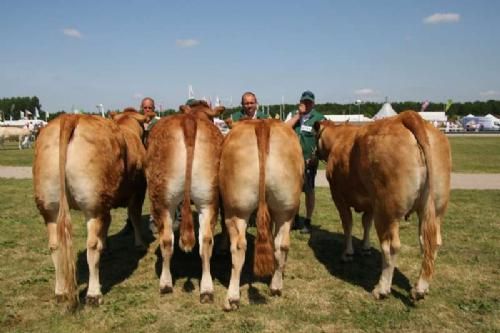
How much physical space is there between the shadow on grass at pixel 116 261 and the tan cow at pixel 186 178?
115 centimetres

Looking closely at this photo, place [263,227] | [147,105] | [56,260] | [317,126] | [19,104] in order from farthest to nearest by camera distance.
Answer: [19,104] → [147,105] → [317,126] → [56,260] → [263,227]

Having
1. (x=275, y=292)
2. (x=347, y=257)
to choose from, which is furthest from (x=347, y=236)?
(x=275, y=292)

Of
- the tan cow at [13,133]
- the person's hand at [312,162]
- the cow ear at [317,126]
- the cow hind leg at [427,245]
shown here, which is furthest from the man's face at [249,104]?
the tan cow at [13,133]

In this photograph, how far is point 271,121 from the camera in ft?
16.3

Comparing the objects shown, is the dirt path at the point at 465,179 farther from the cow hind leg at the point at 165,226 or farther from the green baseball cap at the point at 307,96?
the cow hind leg at the point at 165,226

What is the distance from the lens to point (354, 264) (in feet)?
20.9

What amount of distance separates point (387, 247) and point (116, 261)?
4015 mm

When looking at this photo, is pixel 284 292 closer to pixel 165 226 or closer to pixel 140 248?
pixel 165 226

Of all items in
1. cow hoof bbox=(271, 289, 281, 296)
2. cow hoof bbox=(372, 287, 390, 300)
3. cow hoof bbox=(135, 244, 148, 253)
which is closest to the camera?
cow hoof bbox=(372, 287, 390, 300)

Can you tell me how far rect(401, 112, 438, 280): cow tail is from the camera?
4.52m

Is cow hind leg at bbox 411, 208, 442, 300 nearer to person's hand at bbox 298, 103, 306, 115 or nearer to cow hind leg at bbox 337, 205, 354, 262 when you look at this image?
cow hind leg at bbox 337, 205, 354, 262

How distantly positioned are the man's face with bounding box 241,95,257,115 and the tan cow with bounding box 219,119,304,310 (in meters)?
2.23

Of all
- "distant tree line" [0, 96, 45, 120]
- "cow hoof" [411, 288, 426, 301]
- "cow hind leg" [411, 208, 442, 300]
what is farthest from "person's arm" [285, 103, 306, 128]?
"distant tree line" [0, 96, 45, 120]

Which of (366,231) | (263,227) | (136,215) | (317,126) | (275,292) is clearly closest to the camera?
(263,227)
